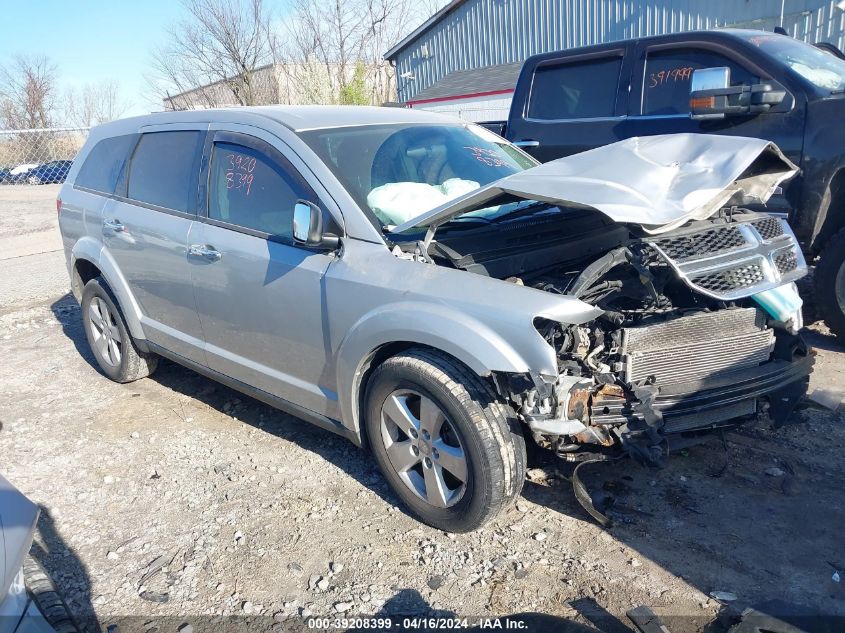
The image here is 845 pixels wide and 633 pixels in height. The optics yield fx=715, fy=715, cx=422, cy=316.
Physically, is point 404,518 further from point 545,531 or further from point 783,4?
point 783,4

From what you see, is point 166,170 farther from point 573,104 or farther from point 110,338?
point 573,104

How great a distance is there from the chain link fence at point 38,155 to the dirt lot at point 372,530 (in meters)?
15.6

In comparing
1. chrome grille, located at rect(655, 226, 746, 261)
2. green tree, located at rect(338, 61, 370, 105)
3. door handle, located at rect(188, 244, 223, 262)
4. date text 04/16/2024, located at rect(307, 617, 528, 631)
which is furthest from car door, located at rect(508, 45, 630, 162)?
green tree, located at rect(338, 61, 370, 105)

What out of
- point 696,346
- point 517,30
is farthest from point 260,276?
point 517,30

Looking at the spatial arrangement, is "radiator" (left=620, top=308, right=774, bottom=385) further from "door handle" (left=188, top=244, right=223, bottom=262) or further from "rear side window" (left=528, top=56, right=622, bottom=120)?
"rear side window" (left=528, top=56, right=622, bottom=120)

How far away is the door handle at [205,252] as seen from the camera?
3.89 meters

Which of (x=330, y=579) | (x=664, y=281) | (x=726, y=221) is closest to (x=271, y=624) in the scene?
(x=330, y=579)

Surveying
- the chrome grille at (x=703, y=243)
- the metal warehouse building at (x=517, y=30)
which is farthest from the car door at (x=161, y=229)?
the metal warehouse building at (x=517, y=30)

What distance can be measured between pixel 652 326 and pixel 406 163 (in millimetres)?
1612

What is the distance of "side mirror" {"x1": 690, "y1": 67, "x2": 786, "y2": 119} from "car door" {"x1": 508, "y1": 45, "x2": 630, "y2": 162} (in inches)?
36.7

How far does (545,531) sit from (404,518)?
0.67 m

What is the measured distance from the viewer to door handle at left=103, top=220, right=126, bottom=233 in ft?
15.4

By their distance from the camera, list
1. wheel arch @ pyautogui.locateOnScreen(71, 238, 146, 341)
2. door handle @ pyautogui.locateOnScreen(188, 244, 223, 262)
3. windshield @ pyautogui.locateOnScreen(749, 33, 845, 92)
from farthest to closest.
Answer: windshield @ pyautogui.locateOnScreen(749, 33, 845, 92) < wheel arch @ pyautogui.locateOnScreen(71, 238, 146, 341) < door handle @ pyautogui.locateOnScreen(188, 244, 223, 262)

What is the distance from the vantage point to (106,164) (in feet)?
16.8
